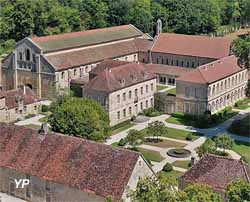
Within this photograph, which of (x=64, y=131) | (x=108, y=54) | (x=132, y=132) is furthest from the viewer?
(x=108, y=54)

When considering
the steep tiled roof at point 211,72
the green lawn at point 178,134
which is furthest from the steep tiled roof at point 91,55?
the green lawn at point 178,134

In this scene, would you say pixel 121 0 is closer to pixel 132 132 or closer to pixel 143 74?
pixel 143 74

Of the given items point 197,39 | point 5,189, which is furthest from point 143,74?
point 5,189

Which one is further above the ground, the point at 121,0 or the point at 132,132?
the point at 121,0

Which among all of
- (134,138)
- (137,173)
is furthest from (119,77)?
(137,173)

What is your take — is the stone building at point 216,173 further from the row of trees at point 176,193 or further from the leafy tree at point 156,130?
the leafy tree at point 156,130

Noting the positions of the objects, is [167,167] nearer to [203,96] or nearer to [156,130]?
[156,130]
